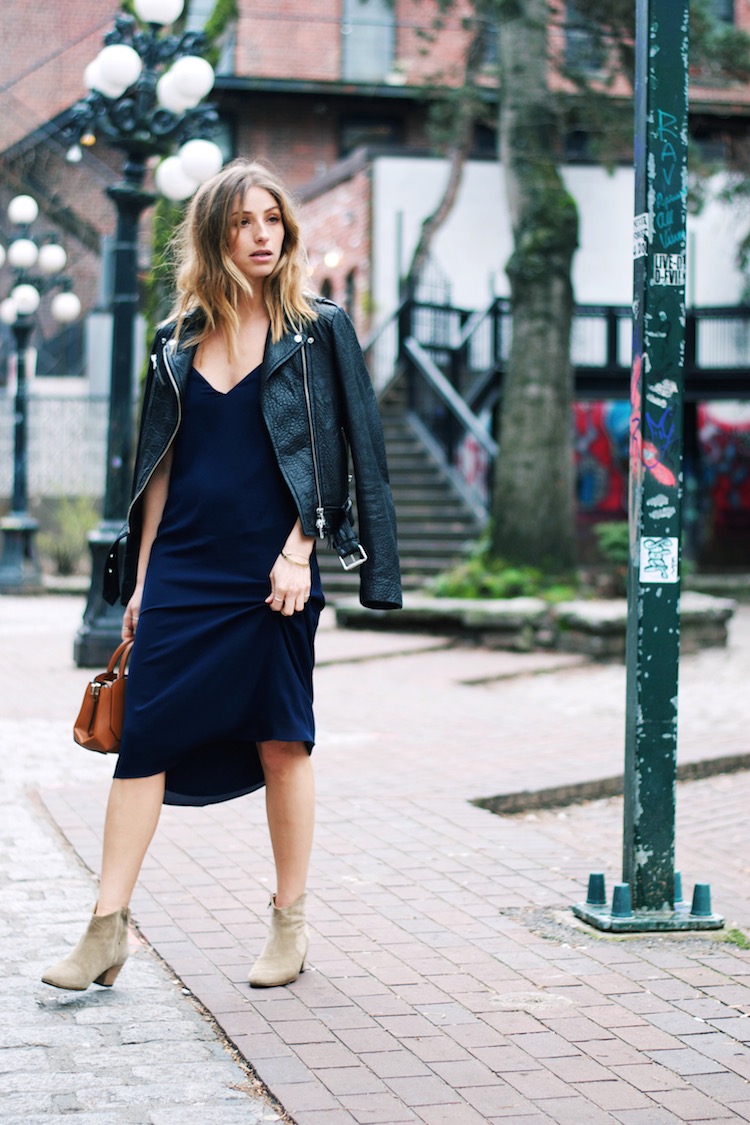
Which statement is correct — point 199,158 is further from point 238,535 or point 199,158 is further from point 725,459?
point 725,459

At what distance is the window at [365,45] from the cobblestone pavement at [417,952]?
25363 mm

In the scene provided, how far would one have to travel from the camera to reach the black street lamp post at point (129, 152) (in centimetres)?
1094

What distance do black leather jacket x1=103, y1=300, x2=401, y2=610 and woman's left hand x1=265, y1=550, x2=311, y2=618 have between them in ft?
0.29

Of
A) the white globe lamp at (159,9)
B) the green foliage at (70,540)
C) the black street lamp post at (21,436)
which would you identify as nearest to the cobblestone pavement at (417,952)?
the white globe lamp at (159,9)

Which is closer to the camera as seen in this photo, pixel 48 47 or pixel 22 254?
pixel 22 254

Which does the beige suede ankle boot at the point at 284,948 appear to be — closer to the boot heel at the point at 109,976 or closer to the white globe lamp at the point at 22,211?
the boot heel at the point at 109,976

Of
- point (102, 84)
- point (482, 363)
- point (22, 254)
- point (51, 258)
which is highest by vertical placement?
point (51, 258)

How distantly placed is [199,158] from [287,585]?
321 inches

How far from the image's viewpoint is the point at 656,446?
4.50 m

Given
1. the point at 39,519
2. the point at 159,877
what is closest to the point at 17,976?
the point at 159,877

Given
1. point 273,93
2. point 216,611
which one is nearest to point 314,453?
point 216,611

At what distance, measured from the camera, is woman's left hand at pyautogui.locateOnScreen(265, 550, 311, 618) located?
→ 12.3ft

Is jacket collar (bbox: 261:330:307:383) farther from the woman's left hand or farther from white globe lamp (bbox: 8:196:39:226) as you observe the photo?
white globe lamp (bbox: 8:196:39:226)

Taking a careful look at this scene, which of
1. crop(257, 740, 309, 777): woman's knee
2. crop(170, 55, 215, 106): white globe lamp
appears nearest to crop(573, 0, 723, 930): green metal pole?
crop(257, 740, 309, 777): woman's knee
